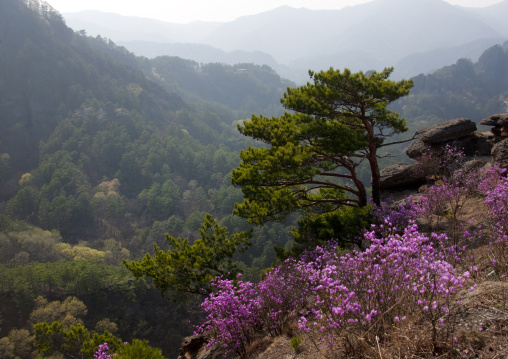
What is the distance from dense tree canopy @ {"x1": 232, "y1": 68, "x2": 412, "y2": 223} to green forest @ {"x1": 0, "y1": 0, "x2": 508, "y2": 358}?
81 cm

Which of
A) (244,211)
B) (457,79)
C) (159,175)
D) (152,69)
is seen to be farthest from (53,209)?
(457,79)

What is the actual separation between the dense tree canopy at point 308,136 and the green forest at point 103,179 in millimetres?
807

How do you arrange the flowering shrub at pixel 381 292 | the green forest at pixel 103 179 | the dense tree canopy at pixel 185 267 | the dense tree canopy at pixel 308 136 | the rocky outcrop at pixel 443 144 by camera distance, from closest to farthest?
1. the flowering shrub at pixel 381 292
2. the dense tree canopy at pixel 185 267
3. the dense tree canopy at pixel 308 136
4. the rocky outcrop at pixel 443 144
5. the green forest at pixel 103 179

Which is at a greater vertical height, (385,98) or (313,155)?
(385,98)

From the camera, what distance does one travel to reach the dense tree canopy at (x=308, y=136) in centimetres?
978

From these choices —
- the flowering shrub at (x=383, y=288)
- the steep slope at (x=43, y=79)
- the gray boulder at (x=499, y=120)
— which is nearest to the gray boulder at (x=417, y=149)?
the gray boulder at (x=499, y=120)

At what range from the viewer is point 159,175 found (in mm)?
85312

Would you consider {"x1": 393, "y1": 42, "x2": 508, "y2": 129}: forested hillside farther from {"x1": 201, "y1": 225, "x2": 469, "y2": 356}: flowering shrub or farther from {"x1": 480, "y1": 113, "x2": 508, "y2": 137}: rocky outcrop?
{"x1": 201, "y1": 225, "x2": 469, "y2": 356}: flowering shrub

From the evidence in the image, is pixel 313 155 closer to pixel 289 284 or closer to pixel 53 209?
pixel 289 284

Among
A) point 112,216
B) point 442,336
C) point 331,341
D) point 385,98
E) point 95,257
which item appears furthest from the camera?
point 112,216

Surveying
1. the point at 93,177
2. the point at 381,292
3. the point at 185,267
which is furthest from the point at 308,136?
the point at 93,177

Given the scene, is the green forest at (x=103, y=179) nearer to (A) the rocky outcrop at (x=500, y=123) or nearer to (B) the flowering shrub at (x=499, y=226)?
(B) the flowering shrub at (x=499, y=226)

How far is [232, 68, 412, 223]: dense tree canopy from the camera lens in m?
9.78

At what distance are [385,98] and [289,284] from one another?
22.9 ft
